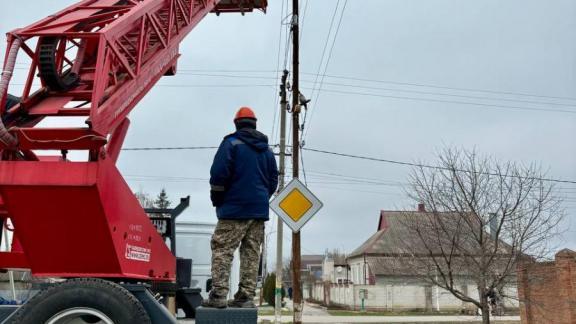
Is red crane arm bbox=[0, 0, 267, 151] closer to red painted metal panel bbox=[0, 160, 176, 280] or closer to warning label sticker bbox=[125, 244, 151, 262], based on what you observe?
red painted metal panel bbox=[0, 160, 176, 280]

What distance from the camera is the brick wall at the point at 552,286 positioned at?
683 inches

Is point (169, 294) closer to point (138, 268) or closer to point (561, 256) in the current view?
Result: point (138, 268)

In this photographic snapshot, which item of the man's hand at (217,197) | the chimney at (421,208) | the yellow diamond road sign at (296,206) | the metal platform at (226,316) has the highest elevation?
the chimney at (421,208)

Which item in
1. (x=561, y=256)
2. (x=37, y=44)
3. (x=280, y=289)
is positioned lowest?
(x=280, y=289)

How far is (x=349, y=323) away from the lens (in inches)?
1029

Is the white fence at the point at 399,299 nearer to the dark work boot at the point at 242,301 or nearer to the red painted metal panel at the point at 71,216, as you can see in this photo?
the dark work boot at the point at 242,301

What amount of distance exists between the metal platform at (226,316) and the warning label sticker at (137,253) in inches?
30.8

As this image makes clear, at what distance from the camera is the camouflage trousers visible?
4316 mm

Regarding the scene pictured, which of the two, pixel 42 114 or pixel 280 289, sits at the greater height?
pixel 42 114

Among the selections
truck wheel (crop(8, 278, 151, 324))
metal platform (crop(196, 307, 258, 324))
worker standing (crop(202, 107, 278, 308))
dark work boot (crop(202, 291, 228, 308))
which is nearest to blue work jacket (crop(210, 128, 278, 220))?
worker standing (crop(202, 107, 278, 308))

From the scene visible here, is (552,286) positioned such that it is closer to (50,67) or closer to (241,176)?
(241,176)

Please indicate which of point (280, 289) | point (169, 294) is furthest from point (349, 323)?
point (169, 294)

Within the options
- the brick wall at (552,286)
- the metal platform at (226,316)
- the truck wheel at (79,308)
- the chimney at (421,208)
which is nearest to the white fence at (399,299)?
the brick wall at (552,286)

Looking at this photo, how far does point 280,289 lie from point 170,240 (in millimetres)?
12207
